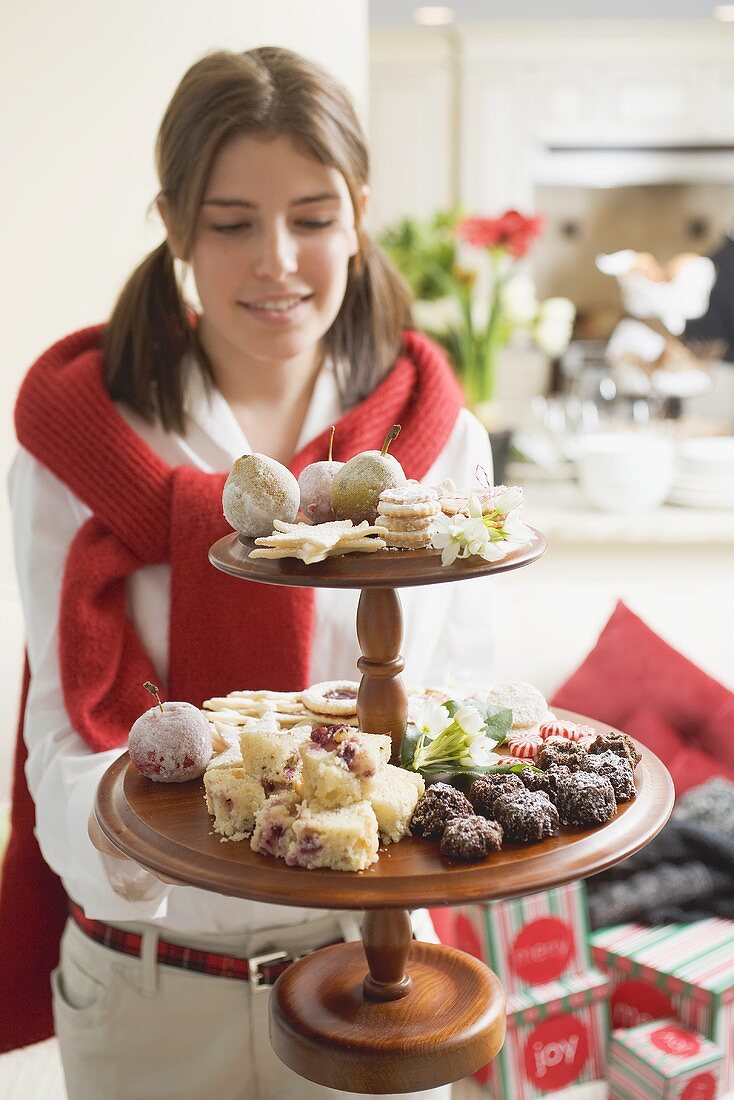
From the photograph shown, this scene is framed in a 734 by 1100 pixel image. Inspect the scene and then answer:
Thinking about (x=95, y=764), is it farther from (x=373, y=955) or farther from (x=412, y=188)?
(x=412, y=188)

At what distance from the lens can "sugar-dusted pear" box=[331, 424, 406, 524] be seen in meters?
0.80

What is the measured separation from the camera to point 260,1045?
116cm

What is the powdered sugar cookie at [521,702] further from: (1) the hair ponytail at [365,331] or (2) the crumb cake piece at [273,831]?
(1) the hair ponytail at [365,331]

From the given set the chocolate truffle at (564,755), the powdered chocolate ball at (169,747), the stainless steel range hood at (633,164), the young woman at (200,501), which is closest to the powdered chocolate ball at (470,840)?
→ the chocolate truffle at (564,755)

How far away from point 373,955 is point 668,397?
2.21 m

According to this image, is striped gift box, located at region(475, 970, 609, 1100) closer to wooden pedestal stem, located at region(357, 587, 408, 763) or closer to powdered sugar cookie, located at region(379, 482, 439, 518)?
wooden pedestal stem, located at region(357, 587, 408, 763)

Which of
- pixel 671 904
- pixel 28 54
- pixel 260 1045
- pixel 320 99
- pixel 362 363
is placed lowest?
pixel 671 904

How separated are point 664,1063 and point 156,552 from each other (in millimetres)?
982

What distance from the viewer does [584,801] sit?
30.1 inches

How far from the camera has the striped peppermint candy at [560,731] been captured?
91cm

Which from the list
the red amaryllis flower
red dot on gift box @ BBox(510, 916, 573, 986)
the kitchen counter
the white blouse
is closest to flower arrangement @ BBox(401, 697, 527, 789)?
the white blouse

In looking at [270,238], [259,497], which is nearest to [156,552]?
[270,238]

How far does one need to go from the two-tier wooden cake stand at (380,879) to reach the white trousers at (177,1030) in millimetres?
238

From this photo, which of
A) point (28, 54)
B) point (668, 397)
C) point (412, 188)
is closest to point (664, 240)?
point (412, 188)
